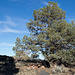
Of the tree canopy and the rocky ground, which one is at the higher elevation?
the tree canopy

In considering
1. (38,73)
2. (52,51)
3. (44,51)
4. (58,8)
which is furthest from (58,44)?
(38,73)

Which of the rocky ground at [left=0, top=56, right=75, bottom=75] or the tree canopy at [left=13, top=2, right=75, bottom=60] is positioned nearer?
the rocky ground at [left=0, top=56, right=75, bottom=75]

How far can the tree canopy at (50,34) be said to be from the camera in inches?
618

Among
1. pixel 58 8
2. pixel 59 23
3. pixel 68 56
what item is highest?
pixel 58 8

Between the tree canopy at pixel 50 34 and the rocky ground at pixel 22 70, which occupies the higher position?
the tree canopy at pixel 50 34

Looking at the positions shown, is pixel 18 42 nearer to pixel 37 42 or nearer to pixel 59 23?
pixel 37 42

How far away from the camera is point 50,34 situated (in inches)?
628

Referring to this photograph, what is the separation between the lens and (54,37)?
1487 cm

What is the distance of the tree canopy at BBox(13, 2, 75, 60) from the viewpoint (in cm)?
1569

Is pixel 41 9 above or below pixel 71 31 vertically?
above

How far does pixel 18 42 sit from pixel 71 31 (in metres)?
9.01

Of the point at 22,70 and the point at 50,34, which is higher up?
the point at 50,34

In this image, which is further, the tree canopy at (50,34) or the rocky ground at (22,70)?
the tree canopy at (50,34)

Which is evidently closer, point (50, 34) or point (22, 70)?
point (22, 70)
